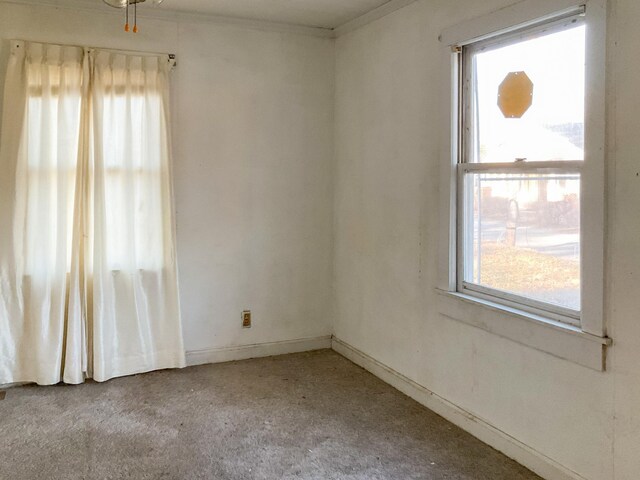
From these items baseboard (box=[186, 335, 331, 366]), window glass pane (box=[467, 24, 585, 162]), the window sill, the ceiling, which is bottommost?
baseboard (box=[186, 335, 331, 366])

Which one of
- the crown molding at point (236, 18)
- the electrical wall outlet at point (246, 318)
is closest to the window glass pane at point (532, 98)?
the crown molding at point (236, 18)

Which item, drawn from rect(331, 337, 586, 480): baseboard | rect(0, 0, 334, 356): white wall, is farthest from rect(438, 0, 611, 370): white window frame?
rect(0, 0, 334, 356): white wall

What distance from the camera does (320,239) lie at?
424 centimetres

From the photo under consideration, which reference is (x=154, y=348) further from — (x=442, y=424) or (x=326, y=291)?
(x=442, y=424)

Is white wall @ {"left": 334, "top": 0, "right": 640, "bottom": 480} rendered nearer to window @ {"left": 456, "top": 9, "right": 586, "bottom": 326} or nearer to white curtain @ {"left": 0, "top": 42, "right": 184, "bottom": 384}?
window @ {"left": 456, "top": 9, "right": 586, "bottom": 326}

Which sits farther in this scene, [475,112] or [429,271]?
[429,271]

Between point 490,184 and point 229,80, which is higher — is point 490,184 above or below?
below

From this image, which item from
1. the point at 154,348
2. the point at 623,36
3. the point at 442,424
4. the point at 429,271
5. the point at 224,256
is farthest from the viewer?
the point at 224,256

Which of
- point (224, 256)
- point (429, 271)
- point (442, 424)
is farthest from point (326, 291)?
point (442, 424)

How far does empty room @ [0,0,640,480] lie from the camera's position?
229 centimetres

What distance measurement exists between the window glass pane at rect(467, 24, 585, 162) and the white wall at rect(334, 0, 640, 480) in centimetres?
19

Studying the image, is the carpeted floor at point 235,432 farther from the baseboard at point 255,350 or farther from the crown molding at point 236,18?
the crown molding at point 236,18

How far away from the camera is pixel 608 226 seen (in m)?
2.12

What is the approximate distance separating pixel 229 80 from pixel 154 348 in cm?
194
